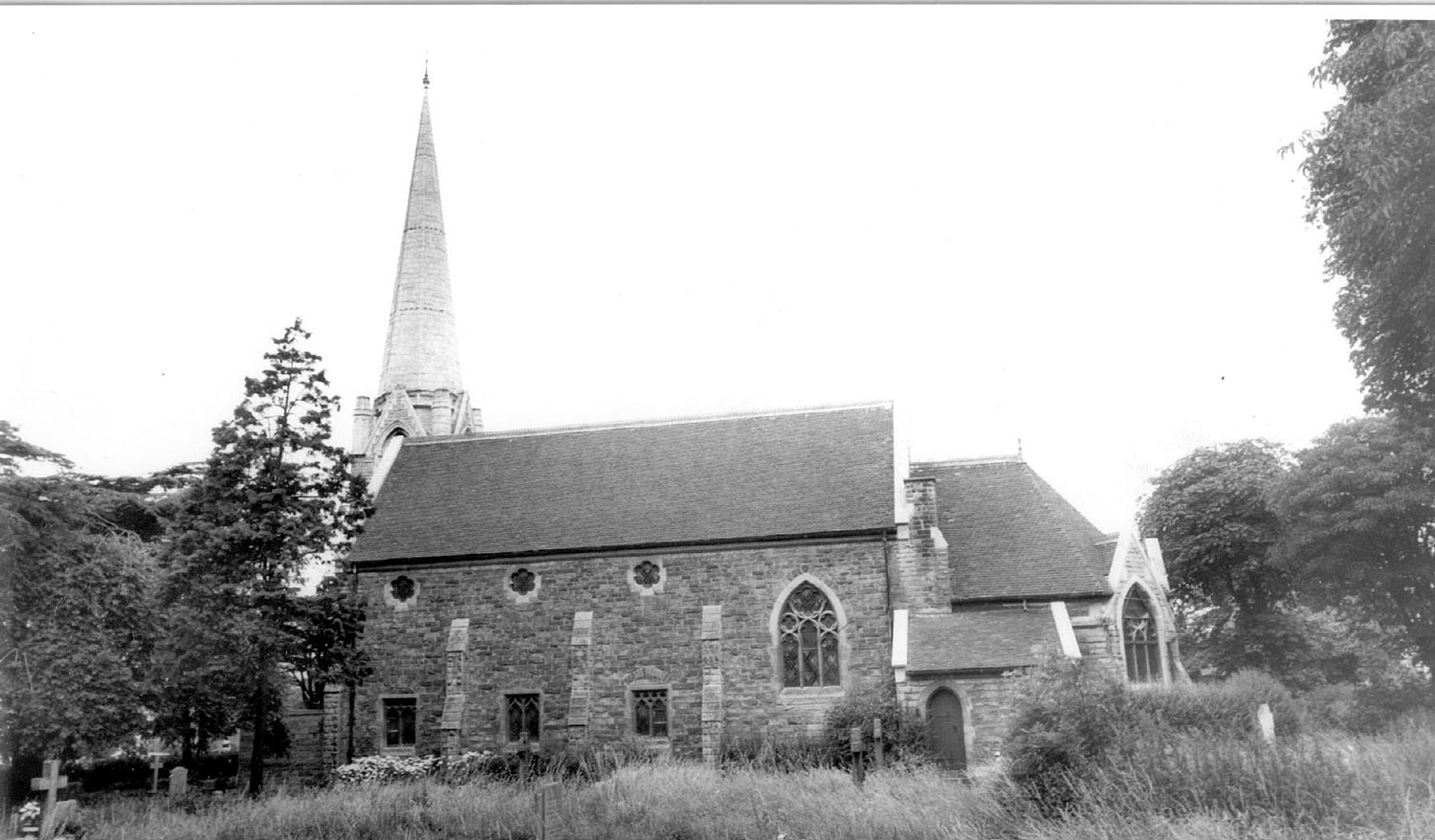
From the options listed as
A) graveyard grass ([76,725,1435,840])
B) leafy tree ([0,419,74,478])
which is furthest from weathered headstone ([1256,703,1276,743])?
leafy tree ([0,419,74,478])

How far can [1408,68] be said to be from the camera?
44.5ft

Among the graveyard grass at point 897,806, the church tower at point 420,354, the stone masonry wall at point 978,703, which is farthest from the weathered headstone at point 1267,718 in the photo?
the church tower at point 420,354

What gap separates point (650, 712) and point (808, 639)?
13.2ft

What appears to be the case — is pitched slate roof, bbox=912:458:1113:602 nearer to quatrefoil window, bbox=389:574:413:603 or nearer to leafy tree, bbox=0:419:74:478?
quatrefoil window, bbox=389:574:413:603

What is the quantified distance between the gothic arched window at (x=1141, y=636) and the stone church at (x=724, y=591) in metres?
0.05

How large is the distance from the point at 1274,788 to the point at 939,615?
1305 cm

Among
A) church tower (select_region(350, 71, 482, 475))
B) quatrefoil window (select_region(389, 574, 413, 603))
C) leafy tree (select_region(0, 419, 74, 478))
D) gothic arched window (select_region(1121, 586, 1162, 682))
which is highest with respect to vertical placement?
church tower (select_region(350, 71, 482, 475))

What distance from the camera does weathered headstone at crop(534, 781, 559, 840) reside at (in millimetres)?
13111

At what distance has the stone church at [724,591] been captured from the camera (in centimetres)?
2320

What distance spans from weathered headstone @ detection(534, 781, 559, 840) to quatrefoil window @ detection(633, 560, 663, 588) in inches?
402

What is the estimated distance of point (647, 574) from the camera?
84.2ft

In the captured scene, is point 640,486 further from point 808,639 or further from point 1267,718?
point 1267,718

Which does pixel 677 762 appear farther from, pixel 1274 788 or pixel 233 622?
pixel 1274 788

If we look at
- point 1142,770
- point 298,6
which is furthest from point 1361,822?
point 298,6
